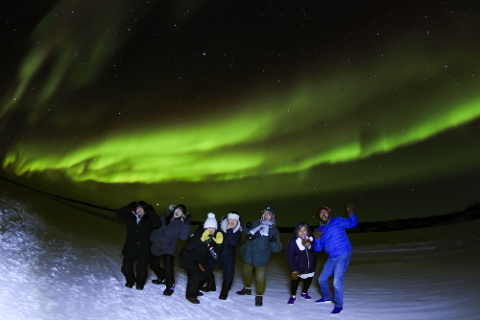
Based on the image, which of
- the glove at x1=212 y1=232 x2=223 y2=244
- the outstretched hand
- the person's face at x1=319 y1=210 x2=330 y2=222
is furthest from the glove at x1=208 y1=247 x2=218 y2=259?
the outstretched hand

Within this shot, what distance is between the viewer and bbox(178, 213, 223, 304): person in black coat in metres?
6.22

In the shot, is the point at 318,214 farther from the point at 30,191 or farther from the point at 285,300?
the point at 30,191

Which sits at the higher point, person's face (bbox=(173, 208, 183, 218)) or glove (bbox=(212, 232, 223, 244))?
person's face (bbox=(173, 208, 183, 218))

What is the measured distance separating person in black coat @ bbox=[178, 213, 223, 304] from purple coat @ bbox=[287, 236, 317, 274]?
112 centimetres

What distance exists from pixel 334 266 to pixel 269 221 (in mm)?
1214

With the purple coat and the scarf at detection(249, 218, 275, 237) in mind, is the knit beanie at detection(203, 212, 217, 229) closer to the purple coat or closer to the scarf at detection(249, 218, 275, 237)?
the scarf at detection(249, 218, 275, 237)

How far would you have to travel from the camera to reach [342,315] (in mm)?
5824

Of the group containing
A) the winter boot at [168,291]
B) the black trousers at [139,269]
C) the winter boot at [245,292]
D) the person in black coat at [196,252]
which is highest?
the person in black coat at [196,252]

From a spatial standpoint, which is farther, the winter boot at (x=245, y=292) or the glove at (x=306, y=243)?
the winter boot at (x=245, y=292)

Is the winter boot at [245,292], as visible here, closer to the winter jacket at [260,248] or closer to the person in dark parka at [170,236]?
the winter jacket at [260,248]

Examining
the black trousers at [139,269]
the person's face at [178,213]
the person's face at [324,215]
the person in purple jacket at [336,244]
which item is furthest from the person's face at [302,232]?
the black trousers at [139,269]

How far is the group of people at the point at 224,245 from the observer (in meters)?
6.24

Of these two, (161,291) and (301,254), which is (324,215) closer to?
(301,254)

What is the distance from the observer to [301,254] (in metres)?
6.50
